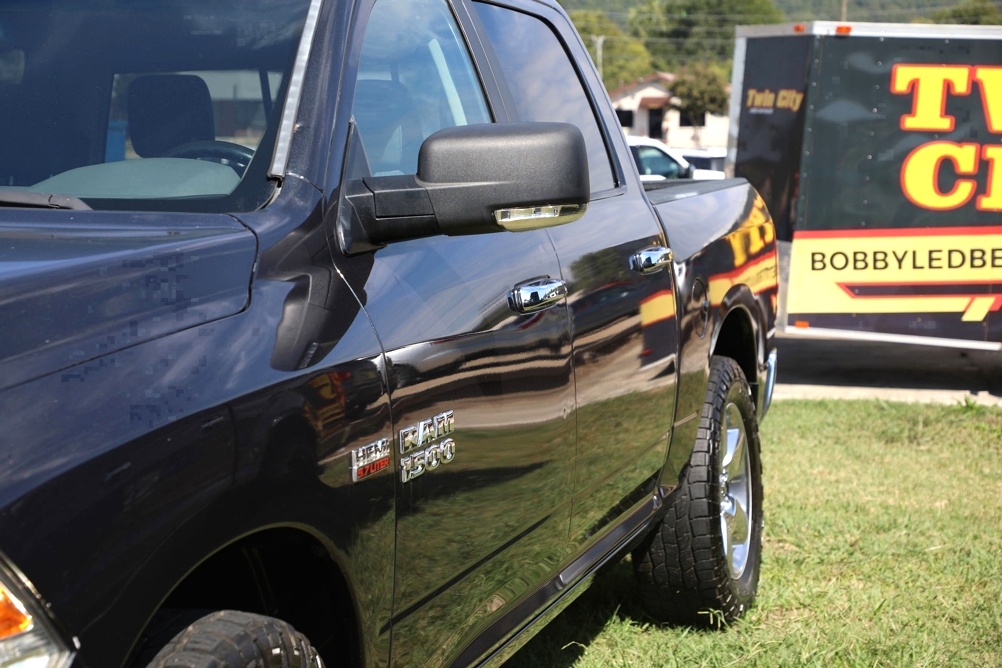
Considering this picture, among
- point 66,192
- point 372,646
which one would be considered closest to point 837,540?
point 372,646

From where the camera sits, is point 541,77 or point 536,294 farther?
point 541,77

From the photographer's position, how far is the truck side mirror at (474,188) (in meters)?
2.05

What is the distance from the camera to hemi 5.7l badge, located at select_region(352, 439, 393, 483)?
1.91 meters

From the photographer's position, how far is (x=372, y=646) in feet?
6.66

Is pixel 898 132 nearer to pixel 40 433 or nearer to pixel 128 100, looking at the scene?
pixel 128 100

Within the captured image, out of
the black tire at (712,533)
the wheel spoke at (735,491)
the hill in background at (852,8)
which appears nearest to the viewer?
the black tire at (712,533)

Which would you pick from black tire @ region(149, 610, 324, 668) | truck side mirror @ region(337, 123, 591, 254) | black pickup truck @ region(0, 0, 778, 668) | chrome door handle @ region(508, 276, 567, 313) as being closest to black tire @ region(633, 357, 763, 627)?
black pickup truck @ region(0, 0, 778, 668)

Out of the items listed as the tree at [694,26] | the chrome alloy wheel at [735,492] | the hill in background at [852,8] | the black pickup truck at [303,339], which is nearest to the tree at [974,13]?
the hill in background at [852,8]

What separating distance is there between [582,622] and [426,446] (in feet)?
7.31

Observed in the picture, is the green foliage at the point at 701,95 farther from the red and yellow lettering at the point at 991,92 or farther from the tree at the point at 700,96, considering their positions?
the red and yellow lettering at the point at 991,92

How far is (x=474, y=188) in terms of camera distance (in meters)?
2.06

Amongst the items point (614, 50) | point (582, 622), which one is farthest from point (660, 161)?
point (614, 50)

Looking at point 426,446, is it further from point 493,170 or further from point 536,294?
point 536,294

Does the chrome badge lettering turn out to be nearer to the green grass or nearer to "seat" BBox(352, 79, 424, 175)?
"seat" BBox(352, 79, 424, 175)
